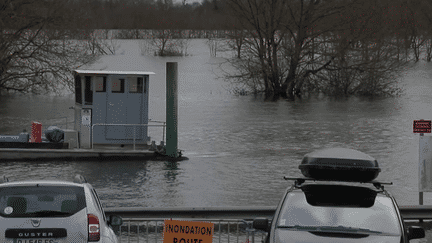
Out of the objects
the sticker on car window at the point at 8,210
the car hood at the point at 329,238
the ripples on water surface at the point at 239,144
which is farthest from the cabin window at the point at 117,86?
the car hood at the point at 329,238

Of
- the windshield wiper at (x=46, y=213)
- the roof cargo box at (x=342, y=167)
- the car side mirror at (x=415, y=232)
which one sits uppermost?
the roof cargo box at (x=342, y=167)

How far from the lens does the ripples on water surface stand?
1984cm

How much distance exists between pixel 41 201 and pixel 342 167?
3.09m

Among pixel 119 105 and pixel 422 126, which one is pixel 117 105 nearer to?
pixel 119 105

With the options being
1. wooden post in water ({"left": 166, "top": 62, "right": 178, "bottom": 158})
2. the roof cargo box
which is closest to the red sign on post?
the roof cargo box

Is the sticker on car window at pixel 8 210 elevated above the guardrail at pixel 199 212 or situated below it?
above

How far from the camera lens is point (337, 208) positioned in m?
7.06

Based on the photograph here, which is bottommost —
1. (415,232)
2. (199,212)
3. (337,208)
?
(199,212)

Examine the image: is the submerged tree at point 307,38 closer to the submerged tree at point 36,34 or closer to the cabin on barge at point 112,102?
the submerged tree at point 36,34

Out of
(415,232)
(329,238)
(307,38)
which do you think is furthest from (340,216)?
(307,38)

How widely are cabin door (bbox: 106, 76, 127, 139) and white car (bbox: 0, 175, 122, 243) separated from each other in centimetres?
1871

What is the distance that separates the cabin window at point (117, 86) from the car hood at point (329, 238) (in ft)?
65.6

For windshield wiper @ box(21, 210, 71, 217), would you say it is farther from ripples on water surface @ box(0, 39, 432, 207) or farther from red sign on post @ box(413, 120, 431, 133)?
ripples on water surface @ box(0, 39, 432, 207)

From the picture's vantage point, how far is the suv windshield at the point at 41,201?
6.93 m
